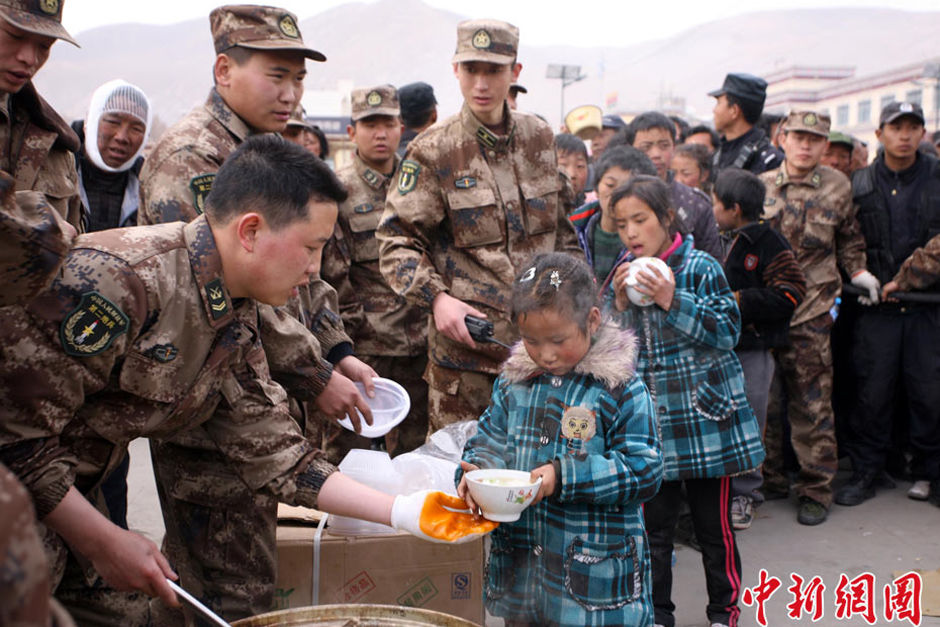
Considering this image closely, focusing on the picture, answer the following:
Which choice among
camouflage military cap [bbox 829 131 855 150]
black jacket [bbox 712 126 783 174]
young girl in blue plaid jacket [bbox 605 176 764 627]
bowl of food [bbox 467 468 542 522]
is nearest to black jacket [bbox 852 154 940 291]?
black jacket [bbox 712 126 783 174]

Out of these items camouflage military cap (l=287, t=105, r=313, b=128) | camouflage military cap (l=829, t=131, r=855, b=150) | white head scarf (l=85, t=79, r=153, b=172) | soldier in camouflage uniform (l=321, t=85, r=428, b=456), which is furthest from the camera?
camouflage military cap (l=829, t=131, r=855, b=150)

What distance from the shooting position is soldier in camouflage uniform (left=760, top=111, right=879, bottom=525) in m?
4.35

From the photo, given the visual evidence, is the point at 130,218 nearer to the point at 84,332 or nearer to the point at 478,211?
the point at 478,211

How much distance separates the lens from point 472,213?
3.29 metres

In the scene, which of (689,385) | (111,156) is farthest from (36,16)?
(689,385)

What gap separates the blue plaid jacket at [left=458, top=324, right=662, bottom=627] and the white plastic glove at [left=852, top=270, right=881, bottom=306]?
2.86m

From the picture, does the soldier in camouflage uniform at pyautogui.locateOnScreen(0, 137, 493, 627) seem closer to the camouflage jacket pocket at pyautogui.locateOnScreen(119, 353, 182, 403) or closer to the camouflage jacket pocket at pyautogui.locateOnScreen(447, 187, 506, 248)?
the camouflage jacket pocket at pyautogui.locateOnScreen(119, 353, 182, 403)

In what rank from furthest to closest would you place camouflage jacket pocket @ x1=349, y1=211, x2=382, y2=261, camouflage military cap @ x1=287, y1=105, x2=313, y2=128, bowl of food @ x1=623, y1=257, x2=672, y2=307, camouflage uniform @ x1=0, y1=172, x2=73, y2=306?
camouflage military cap @ x1=287, y1=105, x2=313, y2=128, camouflage jacket pocket @ x1=349, y1=211, x2=382, y2=261, bowl of food @ x1=623, y1=257, x2=672, y2=307, camouflage uniform @ x1=0, y1=172, x2=73, y2=306

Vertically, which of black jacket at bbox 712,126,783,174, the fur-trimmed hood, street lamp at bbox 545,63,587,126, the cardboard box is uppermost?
street lamp at bbox 545,63,587,126

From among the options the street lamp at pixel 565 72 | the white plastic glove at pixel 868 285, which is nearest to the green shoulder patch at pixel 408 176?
the white plastic glove at pixel 868 285

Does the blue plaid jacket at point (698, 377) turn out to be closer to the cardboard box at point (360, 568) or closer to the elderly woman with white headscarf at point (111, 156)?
the cardboard box at point (360, 568)

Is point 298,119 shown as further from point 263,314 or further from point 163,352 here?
point 163,352

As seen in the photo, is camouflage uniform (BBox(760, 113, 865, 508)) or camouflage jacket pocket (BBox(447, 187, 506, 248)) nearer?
camouflage jacket pocket (BBox(447, 187, 506, 248))

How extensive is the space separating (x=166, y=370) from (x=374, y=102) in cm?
309
